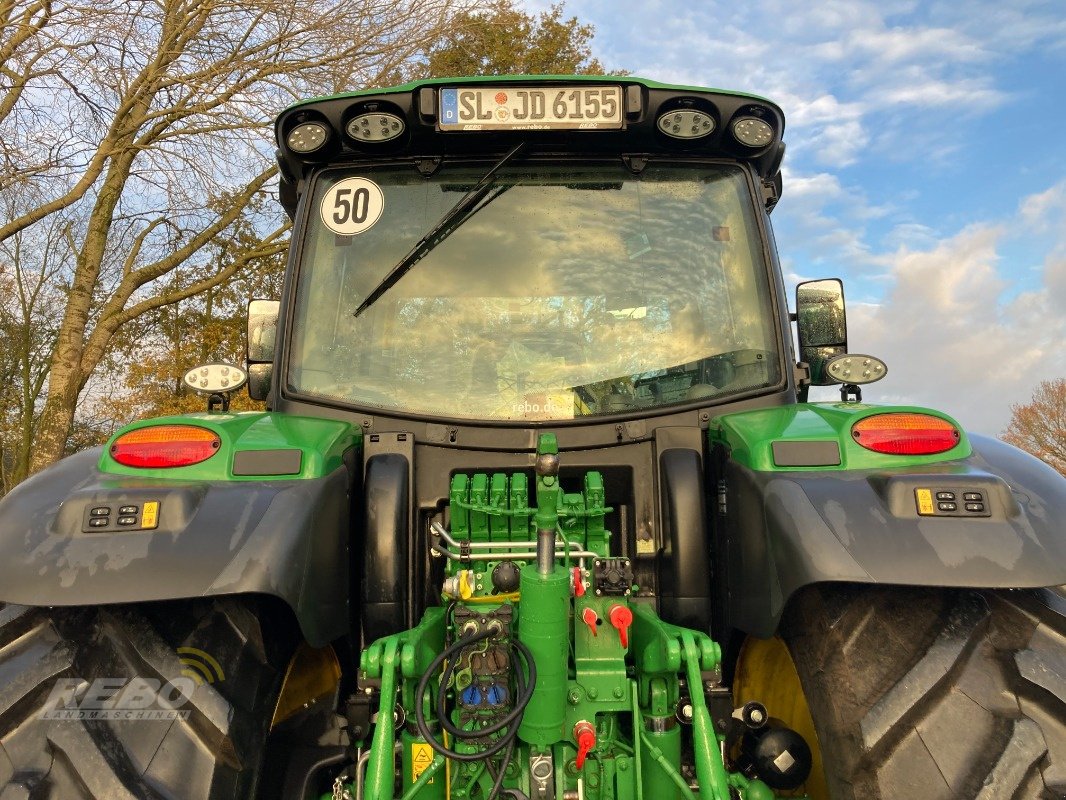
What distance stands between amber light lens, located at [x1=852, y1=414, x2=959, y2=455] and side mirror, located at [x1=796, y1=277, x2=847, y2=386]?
1.17 meters

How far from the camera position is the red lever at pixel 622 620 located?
2053 mm

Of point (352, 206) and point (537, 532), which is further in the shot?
point (352, 206)

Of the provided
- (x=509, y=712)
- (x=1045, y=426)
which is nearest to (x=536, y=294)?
(x=509, y=712)

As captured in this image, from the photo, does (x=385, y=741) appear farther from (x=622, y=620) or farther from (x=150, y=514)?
(x=150, y=514)

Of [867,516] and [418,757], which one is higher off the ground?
[867,516]

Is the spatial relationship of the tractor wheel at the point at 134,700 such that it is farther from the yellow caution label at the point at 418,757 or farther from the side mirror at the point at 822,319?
the side mirror at the point at 822,319

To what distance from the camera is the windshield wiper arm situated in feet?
9.01

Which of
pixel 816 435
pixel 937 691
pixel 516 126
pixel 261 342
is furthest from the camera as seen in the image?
pixel 261 342

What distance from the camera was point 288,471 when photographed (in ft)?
6.93

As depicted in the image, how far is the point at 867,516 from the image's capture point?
1.86m

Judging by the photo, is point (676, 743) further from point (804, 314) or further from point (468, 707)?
point (804, 314)

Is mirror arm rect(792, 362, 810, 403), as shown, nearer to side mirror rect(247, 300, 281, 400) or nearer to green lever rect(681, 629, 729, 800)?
green lever rect(681, 629, 729, 800)

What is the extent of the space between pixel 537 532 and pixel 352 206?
1533 mm

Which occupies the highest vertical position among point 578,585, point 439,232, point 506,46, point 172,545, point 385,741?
point 506,46
